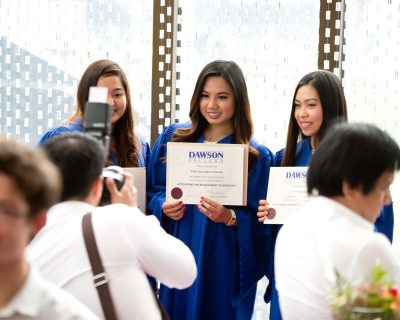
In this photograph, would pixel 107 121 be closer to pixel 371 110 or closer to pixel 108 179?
pixel 108 179

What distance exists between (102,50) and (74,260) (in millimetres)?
2697

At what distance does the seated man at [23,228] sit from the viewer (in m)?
1.36

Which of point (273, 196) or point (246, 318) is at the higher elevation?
point (273, 196)

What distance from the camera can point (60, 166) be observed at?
193 centimetres

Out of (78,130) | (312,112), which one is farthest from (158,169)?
(312,112)

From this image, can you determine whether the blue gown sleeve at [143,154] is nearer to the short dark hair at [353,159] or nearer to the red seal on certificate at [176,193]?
the red seal on certificate at [176,193]

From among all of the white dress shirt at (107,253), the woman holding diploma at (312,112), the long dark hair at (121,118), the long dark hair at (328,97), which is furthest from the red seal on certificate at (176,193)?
the white dress shirt at (107,253)

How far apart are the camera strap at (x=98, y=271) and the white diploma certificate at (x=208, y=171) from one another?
4.82 ft

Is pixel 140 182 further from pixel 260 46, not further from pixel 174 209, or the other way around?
pixel 260 46

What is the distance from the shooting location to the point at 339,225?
1772 mm

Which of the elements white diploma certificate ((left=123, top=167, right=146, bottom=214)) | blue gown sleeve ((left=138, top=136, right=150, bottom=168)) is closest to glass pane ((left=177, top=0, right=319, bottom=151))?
blue gown sleeve ((left=138, top=136, right=150, bottom=168))

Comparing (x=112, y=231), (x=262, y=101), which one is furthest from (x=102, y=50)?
(x=112, y=231)

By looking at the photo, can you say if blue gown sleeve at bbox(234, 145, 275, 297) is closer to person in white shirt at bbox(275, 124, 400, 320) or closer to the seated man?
person in white shirt at bbox(275, 124, 400, 320)

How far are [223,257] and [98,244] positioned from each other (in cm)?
169
